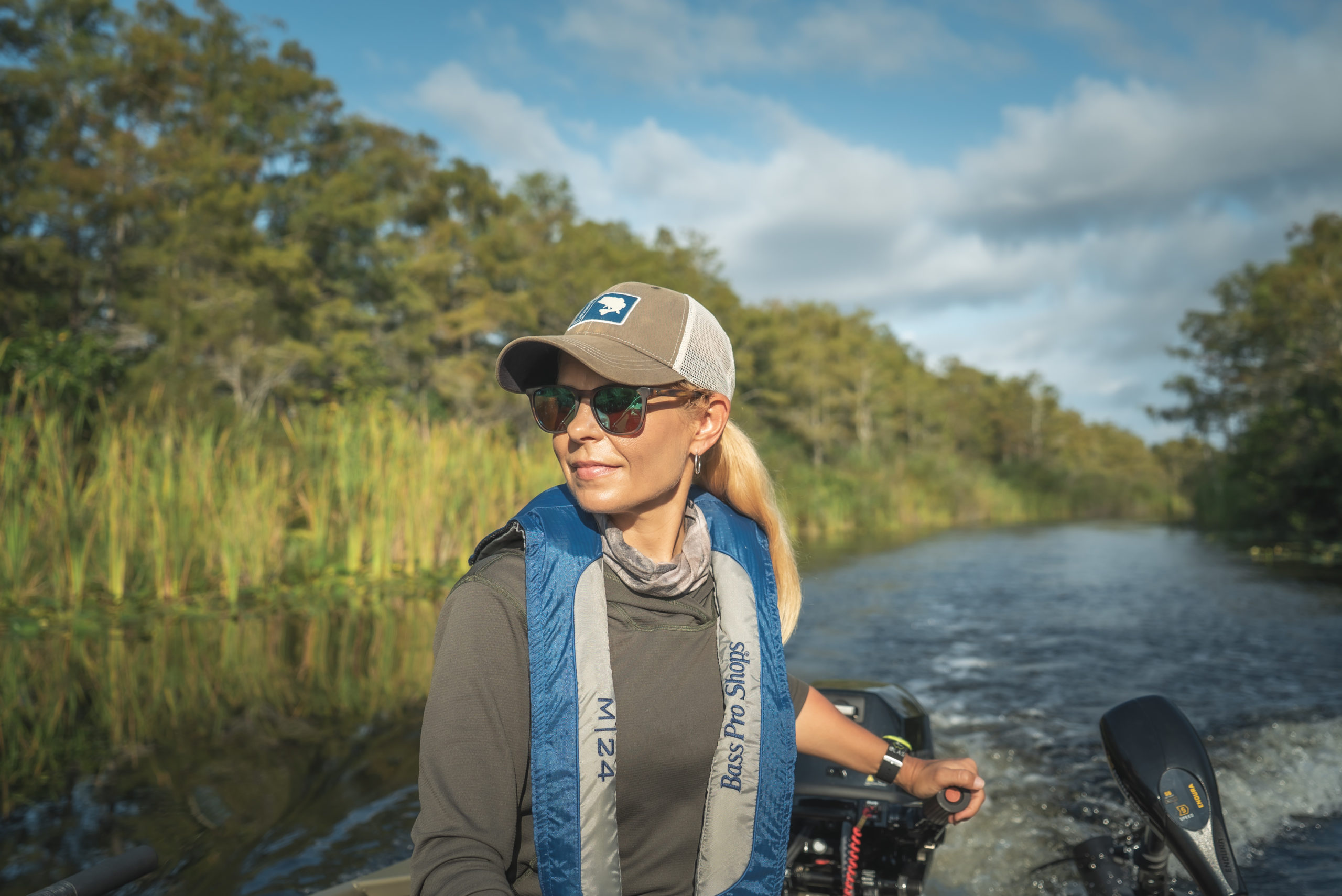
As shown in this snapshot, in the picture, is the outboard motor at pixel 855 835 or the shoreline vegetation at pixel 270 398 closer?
the outboard motor at pixel 855 835

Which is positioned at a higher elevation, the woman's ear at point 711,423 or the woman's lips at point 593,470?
the woman's ear at point 711,423

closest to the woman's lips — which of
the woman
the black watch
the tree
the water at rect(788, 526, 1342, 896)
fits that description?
the woman

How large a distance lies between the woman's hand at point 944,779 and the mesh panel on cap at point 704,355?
1022mm

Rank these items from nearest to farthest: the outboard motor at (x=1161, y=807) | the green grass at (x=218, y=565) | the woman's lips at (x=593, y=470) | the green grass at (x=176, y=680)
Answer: the woman's lips at (x=593, y=470), the outboard motor at (x=1161, y=807), the green grass at (x=176, y=680), the green grass at (x=218, y=565)

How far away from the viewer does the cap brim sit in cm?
158

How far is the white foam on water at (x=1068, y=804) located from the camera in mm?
3266

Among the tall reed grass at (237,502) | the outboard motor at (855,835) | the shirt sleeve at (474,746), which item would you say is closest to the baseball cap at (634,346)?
the shirt sleeve at (474,746)

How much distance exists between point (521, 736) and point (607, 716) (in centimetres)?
15

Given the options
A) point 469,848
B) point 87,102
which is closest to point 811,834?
point 469,848

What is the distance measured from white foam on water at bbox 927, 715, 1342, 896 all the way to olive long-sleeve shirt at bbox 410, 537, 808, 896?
1.66 meters

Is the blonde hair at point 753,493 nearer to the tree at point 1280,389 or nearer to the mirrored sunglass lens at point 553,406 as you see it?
the mirrored sunglass lens at point 553,406

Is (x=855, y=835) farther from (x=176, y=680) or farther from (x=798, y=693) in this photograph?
(x=176, y=680)

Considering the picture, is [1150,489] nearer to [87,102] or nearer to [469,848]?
[87,102]

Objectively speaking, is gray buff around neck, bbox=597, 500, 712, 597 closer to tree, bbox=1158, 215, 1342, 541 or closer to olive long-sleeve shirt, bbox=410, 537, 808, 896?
olive long-sleeve shirt, bbox=410, 537, 808, 896
